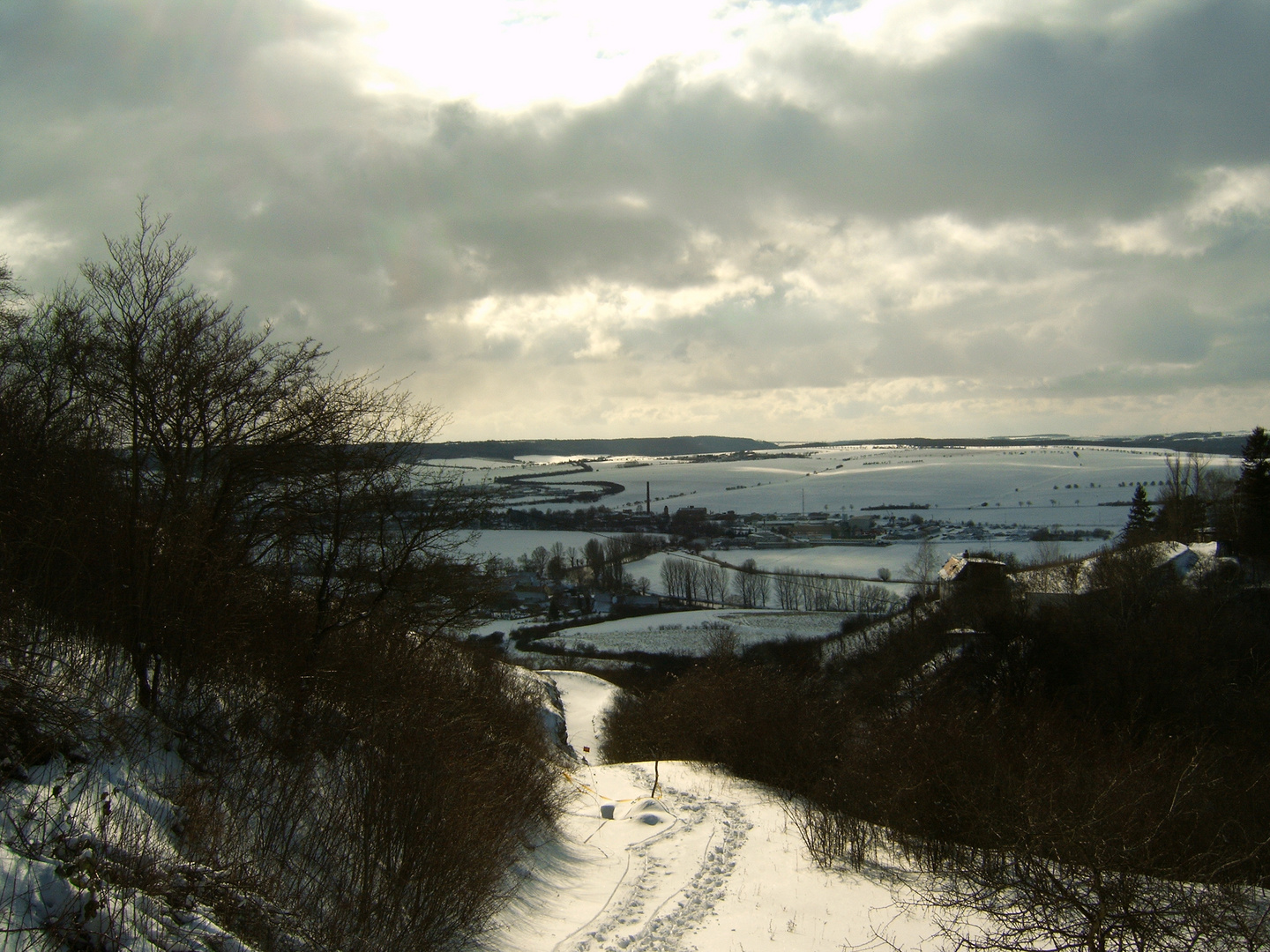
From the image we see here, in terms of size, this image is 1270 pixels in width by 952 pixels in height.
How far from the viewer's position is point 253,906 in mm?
5078

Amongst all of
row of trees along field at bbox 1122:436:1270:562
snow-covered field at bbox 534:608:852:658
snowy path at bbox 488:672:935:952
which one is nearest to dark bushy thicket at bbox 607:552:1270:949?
snowy path at bbox 488:672:935:952

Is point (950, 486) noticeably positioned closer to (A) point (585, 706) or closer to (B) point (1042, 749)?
(A) point (585, 706)

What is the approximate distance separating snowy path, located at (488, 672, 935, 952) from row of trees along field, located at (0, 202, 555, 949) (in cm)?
81

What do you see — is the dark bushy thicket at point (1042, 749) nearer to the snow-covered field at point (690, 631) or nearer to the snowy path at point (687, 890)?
the snowy path at point (687, 890)

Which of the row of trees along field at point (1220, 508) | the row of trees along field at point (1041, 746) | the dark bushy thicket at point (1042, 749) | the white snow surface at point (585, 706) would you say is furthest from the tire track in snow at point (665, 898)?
the row of trees along field at point (1220, 508)

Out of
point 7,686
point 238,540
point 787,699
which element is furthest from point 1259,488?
point 7,686

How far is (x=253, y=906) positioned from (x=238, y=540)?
294 inches

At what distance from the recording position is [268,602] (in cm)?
1043

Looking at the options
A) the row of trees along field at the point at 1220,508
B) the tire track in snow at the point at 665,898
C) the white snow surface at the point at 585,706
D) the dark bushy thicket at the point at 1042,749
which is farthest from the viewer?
the row of trees along field at the point at 1220,508

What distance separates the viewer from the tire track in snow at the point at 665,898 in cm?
812

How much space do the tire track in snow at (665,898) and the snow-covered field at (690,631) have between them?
36813 mm

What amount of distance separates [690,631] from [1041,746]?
41.1 m

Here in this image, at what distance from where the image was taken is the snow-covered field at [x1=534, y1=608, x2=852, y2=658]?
5444 centimetres

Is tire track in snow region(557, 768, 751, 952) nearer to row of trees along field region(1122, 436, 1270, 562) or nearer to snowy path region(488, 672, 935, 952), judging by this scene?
snowy path region(488, 672, 935, 952)
